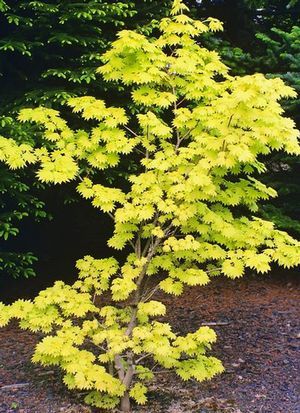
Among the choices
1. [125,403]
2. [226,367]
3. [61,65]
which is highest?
[61,65]

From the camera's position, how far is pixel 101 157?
13.2 feet

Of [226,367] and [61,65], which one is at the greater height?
[61,65]

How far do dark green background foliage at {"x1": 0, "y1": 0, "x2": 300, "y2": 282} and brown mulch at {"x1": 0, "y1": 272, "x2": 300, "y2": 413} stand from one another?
3.42 feet

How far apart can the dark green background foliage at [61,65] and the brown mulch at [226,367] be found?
1.04m

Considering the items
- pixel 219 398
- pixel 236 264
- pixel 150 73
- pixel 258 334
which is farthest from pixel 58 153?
pixel 258 334

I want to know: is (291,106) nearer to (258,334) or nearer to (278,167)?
(278,167)

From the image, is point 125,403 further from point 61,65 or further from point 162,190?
point 61,65

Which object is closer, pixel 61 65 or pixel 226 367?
pixel 226 367

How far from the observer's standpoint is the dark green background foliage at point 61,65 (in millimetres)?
5379

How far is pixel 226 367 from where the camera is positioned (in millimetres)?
4902

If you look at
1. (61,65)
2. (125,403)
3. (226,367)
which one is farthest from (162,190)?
(61,65)

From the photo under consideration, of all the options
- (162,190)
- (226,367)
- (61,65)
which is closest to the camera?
(162,190)

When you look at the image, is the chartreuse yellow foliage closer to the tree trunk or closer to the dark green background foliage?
the tree trunk

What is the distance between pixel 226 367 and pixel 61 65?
384cm
